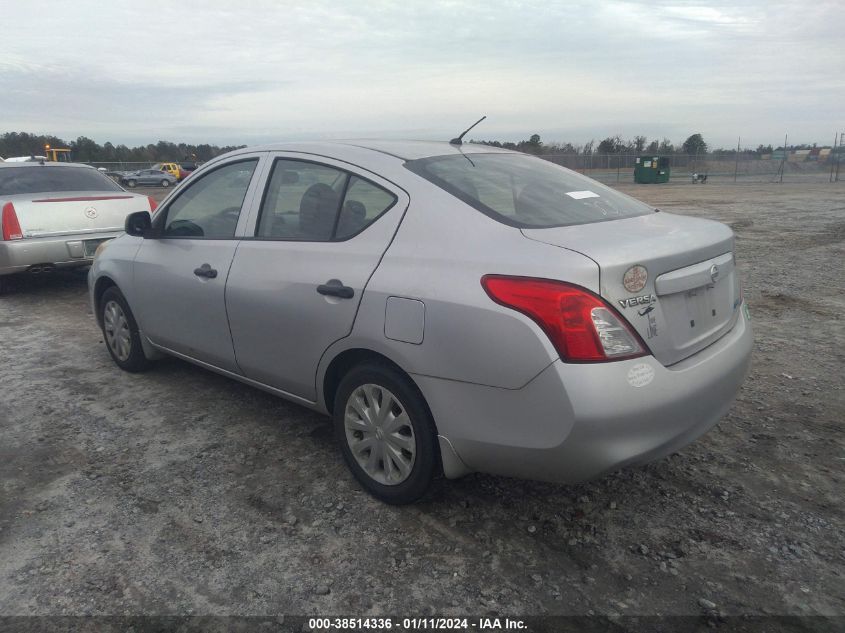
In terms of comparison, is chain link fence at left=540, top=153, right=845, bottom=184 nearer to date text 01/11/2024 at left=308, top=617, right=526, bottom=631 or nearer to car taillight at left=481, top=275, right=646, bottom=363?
car taillight at left=481, top=275, right=646, bottom=363

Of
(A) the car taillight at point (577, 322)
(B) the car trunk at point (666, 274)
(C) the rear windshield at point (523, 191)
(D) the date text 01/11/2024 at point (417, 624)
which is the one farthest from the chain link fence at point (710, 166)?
(D) the date text 01/11/2024 at point (417, 624)

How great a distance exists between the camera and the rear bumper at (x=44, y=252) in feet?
23.5

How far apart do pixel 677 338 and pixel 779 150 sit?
5625 cm

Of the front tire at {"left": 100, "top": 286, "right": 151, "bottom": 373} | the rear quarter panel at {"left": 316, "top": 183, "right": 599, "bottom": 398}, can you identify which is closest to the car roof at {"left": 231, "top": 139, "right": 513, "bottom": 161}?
the rear quarter panel at {"left": 316, "top": 183, "right": 599, "bottom": 398}

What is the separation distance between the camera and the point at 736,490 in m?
3.10

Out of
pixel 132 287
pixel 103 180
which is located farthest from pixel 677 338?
pixel 103 180

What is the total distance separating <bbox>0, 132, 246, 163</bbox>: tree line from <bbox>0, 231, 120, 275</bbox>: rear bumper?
2085 inches

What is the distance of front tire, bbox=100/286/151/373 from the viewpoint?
4.73 m

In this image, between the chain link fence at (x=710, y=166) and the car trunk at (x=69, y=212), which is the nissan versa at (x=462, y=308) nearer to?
the car trunk at (x=69, y=212)

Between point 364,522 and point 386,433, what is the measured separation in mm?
416

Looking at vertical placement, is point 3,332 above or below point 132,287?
below

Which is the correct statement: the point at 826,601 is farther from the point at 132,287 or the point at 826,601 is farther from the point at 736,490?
the point at 132,287

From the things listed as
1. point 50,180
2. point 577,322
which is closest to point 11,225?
point 50,180

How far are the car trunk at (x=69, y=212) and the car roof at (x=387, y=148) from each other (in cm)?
458
